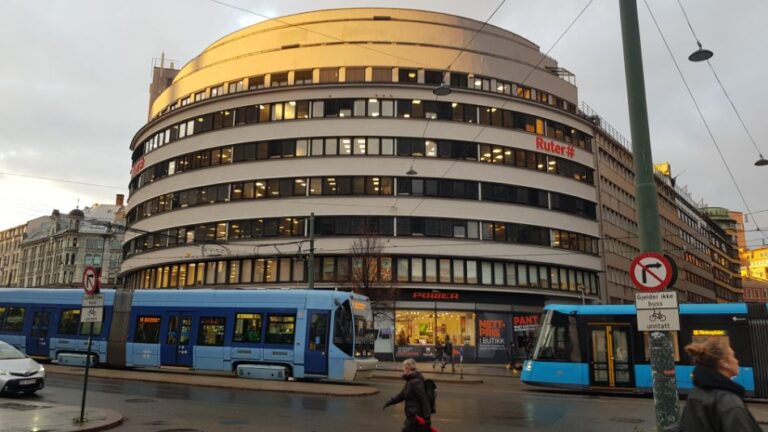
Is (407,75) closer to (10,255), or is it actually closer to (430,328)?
(430,328)

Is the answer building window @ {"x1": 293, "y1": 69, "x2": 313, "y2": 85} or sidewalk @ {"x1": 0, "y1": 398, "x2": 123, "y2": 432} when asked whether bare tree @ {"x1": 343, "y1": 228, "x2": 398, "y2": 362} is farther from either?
sidewalk @ {"x1": 0, "y1": 398, "x2": 123, "y2": 432}

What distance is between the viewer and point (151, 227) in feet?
153

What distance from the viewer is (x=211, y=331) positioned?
21.1 meters

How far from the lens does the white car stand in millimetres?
13984

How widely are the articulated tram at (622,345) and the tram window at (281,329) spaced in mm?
8512

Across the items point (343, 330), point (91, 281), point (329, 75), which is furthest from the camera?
point (329, 75)

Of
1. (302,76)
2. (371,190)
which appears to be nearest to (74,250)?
(302,76)

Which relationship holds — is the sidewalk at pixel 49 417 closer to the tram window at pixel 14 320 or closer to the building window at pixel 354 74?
the tram window at pixel 14 320

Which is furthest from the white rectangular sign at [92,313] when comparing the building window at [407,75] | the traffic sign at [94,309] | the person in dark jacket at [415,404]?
the building window at [407,75]

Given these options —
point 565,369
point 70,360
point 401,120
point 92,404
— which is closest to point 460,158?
point 401,120

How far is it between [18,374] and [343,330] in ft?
31.2

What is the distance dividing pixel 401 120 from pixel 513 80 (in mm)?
10421

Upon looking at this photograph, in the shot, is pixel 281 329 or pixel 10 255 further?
pixel 10 255

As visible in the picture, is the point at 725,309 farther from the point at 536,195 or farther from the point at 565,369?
the point at 536,195
